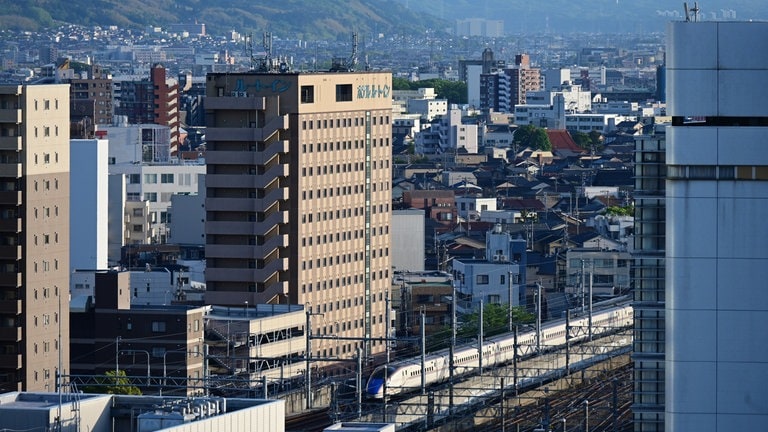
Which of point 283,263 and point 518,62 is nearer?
point 283,263

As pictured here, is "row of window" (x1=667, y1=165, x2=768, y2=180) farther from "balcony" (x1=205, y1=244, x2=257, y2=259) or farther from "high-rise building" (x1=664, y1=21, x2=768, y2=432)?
"balcony" (x1=205, y1=244, x2=257, y2=259)

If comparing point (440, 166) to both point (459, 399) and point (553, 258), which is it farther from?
point (459, 399)

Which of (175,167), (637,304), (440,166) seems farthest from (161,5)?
(637,304)

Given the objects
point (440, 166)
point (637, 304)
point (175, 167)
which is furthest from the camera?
point (440, 166)

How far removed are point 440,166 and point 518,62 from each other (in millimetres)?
48820

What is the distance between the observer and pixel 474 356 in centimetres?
3419

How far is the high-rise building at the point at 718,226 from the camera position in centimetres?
1650

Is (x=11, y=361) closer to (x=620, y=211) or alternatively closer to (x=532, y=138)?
(x=620, y=211)

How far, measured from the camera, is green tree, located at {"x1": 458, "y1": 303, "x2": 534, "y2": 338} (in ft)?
128

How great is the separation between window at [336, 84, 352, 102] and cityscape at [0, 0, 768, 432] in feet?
0.13

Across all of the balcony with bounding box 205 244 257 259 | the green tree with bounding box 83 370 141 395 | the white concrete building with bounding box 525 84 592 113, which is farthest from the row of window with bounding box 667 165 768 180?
the white concrete building with bounding box 525 84 592 113

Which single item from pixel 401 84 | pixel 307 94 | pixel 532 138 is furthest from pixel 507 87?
pixel 307 94

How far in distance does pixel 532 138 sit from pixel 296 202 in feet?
172

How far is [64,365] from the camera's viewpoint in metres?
28.2
